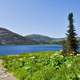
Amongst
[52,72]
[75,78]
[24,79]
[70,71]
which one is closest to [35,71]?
[24,79]

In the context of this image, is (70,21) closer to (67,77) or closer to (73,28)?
(73,28)

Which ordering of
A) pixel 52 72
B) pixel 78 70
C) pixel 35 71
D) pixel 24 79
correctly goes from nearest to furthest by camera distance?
pixel 78 70 < pixel 52 72 < pixel 24 79 < pixel 35 71

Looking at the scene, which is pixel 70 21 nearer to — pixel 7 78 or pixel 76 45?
pixel 76 45

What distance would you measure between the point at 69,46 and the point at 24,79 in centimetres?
4851

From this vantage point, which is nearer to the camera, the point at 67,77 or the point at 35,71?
the point at 67,77

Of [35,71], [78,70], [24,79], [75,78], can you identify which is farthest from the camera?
[35,71]

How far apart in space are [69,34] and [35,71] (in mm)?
48649

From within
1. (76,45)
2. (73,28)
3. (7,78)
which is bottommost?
(7,78)

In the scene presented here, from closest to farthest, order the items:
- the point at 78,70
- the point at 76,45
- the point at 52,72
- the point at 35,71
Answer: the point at 78,70 → the point at 52,72 → the point at 35,71 → the point at 76,45

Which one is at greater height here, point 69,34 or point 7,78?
point 69,34

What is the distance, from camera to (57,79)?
15.2 m

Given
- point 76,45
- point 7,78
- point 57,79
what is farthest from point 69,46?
point 57,79

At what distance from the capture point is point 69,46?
6619 cm

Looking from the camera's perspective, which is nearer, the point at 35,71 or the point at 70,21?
the point at 35,71
